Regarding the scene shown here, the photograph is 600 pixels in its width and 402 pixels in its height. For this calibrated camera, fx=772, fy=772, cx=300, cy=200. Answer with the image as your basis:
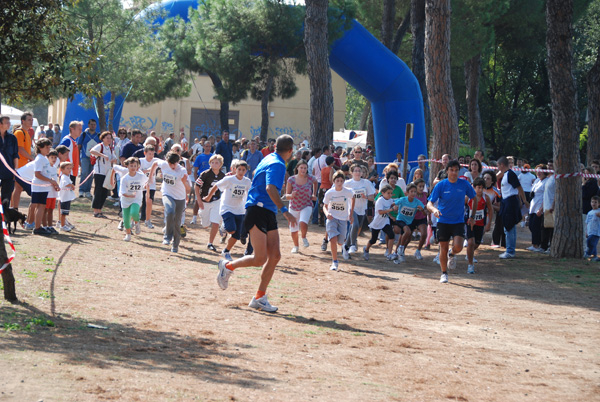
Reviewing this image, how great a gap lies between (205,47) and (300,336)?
23.3m

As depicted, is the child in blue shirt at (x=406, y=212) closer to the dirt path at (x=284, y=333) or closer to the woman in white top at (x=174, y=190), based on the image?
the dirt path at (x=284, y=333)

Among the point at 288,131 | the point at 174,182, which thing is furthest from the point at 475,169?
the point at 288,131

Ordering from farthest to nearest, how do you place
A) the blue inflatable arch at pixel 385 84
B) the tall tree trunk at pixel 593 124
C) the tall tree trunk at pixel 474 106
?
the tall tree trunk at pixel 474 106, the blue inflatable arch at pixel 385 84, the tall tree trunk at pixel 593 124

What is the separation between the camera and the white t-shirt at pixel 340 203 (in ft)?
42.8

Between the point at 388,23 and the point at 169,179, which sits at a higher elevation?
the point at 388,23

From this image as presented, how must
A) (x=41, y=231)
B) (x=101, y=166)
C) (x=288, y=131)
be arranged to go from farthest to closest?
(x=288, y=131), (x=101, y=166), (x=41, y=231)

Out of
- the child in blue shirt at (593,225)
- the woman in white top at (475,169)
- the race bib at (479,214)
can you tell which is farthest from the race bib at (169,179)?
the child in blue shirt at (593,225)

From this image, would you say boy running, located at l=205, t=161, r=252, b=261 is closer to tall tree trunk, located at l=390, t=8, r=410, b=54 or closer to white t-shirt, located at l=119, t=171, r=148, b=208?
white t-shirt, located at l=119, t=171, r=148, b=208

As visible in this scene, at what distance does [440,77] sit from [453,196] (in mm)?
6895

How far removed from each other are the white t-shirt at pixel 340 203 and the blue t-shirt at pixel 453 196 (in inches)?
66.5

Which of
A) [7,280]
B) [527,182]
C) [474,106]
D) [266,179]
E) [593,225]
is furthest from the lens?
[474,106]

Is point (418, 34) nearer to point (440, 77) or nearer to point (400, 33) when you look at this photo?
point (400, 33)

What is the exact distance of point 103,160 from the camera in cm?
1739

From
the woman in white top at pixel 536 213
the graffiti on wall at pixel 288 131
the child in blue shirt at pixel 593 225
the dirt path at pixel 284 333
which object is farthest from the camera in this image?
the graffiti on wall at pixel 288 131
